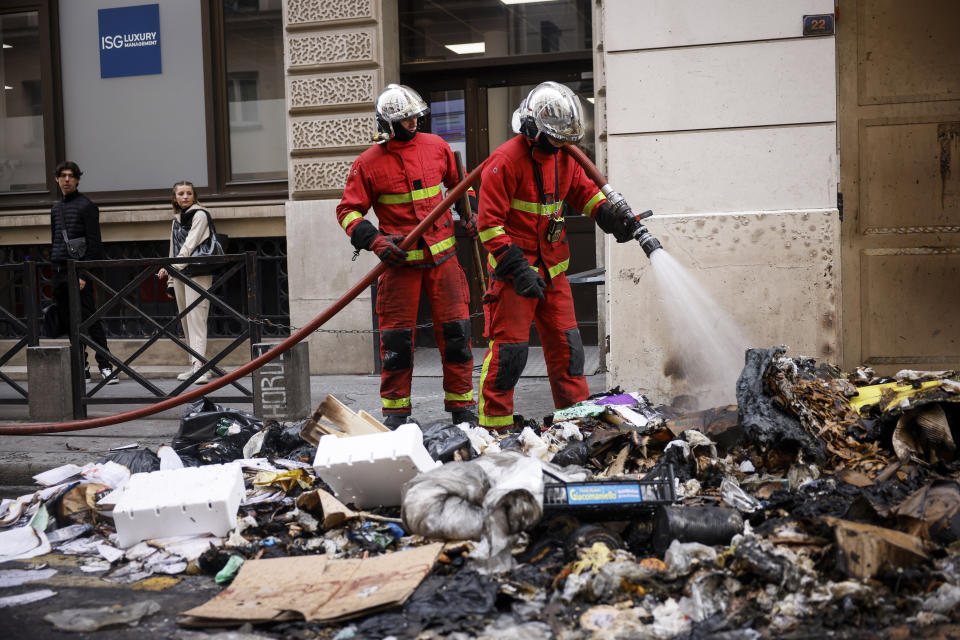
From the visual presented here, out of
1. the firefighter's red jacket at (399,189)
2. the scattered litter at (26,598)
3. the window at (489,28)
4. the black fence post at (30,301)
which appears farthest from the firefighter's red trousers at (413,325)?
the window at (489,28)

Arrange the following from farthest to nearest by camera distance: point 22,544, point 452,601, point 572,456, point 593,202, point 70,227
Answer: point 70,227, point 593,202, point 572,456, point 22,544, point 452,601

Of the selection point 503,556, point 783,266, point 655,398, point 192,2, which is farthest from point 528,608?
point 192,2

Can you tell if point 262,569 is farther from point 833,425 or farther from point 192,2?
point 192,2

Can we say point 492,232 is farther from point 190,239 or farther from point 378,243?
point 190,239

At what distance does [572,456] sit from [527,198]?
4.67ft

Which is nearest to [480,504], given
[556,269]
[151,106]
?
[556,269]

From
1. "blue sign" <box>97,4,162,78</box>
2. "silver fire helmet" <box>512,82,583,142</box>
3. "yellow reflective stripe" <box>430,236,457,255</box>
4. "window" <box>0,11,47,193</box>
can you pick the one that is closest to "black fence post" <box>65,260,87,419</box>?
"yellow reflective stripe" <box>430,236,457,255</box>

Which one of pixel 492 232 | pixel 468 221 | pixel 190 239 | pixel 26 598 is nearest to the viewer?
pixel 26 598

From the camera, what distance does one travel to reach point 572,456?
4457 mm

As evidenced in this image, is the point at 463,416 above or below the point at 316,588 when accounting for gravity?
above

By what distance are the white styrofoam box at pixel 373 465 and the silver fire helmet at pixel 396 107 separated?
2040mm

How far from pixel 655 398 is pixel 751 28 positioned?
2523 mm

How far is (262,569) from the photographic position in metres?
3.52

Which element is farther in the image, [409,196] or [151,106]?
[151,106]
